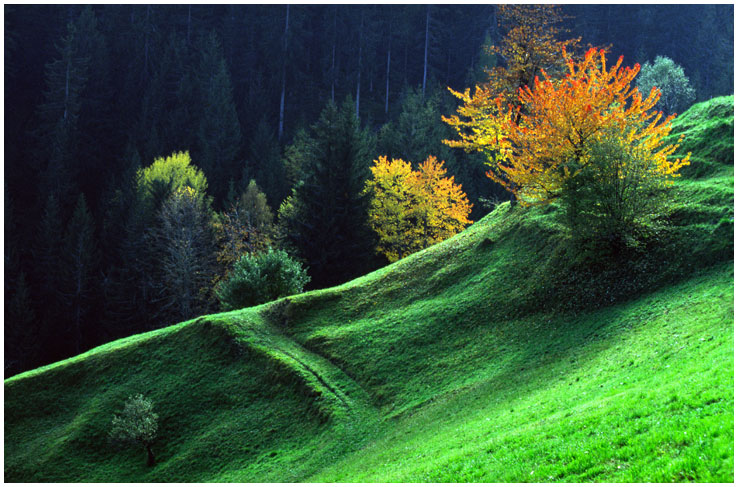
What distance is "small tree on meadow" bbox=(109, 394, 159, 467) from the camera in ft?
94.3

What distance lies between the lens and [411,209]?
2468 inches

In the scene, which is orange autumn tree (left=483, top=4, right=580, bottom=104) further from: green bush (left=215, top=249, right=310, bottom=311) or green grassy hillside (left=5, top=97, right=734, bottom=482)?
green bush (left=215, top=249, right=310, bottom=311)

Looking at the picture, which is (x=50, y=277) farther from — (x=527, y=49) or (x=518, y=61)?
(x=527, y=49)

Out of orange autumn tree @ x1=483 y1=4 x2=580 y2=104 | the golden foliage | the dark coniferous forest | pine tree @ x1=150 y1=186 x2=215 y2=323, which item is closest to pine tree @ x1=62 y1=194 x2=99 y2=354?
the dark coniferous forest

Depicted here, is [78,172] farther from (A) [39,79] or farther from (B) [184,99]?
(A) [39,79]

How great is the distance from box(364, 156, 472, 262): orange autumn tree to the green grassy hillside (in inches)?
760

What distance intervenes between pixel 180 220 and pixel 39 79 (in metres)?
79.6

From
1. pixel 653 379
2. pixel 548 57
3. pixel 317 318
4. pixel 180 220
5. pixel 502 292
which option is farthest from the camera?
pixel 180 220

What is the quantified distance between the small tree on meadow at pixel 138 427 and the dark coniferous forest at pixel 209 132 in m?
31.2

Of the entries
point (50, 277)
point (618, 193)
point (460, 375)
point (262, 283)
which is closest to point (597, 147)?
point (618, 193)

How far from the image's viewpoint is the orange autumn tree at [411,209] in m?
61.5

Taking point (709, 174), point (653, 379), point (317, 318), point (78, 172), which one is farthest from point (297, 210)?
point (78, 172)

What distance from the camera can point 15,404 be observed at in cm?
3441

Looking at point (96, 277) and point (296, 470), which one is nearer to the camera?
point (296, 470)
